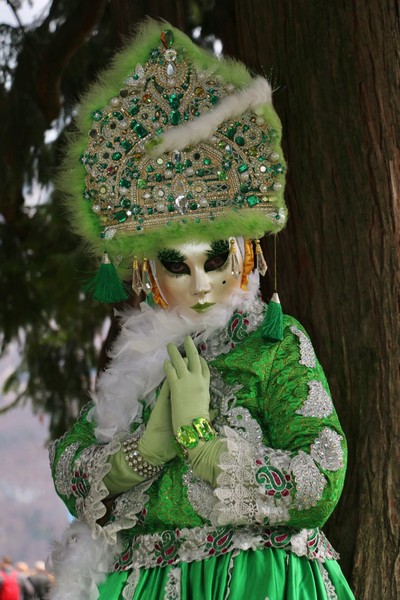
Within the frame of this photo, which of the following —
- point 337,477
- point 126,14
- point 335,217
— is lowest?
point 337,477

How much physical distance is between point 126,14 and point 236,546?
85.5 inches

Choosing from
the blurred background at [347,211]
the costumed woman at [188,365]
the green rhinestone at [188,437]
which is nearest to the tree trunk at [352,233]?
the blurred background at [347,211]

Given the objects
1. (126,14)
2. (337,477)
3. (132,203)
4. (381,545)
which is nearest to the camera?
(337,477)

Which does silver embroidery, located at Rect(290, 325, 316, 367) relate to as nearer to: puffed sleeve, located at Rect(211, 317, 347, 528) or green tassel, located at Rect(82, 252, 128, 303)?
puffed sleeve, located at Rect(211, 317, 347, 528)

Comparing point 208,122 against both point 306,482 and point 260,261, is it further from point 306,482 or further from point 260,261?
point 306,482

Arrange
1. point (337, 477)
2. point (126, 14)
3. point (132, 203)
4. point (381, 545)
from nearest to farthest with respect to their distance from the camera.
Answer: point (337, 477), point (132, 203), point (381, 545), point (126, 14)

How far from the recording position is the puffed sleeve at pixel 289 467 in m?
2.57

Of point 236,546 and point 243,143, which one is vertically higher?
point 243,143

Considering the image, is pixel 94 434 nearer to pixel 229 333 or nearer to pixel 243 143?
pixel 229 333

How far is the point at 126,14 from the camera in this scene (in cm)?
399

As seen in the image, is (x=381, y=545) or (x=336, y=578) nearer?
(x=336, y=578)

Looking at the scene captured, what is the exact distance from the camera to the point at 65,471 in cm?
290

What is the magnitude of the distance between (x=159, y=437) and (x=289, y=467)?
1.22 ft

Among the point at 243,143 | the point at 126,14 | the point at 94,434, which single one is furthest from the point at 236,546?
the point at 126,14
